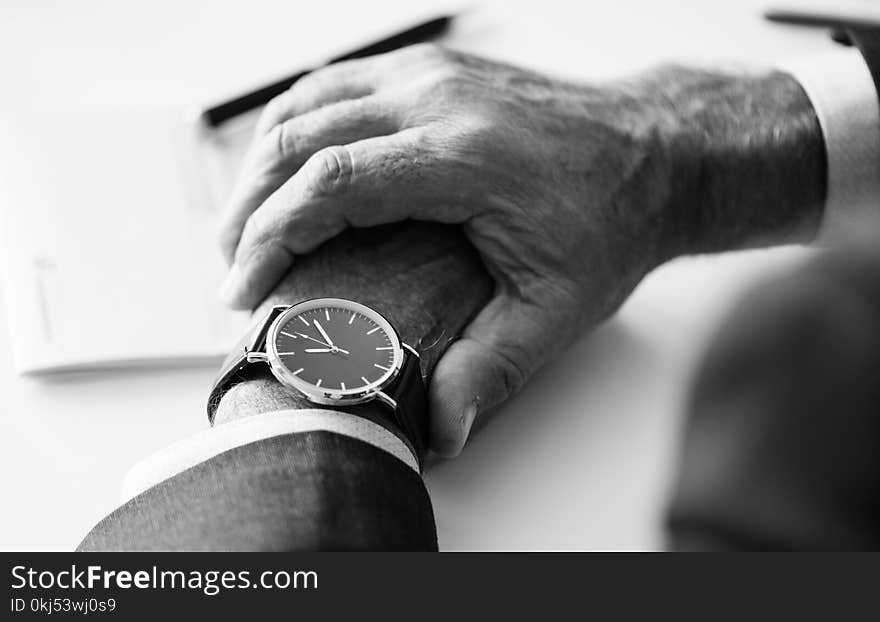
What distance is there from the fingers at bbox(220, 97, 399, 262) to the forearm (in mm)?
325

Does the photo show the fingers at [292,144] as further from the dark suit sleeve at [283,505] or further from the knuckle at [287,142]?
the dark suit sleeve at [283,505]

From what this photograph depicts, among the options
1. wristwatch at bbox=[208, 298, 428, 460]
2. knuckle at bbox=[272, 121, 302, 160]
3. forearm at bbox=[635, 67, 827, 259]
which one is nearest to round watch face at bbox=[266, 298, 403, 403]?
wristwatch at bbox=[208, 298, 428, 460]

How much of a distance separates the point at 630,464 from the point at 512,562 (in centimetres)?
22

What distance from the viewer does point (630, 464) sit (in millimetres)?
1045

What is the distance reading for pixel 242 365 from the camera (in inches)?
36.7

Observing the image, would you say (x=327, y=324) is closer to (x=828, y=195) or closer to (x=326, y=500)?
(x=326, y=500)

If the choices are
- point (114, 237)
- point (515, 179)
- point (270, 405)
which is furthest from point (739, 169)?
point (114, 237)

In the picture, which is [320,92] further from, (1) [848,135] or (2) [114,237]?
(1) [848,135]

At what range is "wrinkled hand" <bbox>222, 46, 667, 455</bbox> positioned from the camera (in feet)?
3.37

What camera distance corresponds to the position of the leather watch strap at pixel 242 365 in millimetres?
933

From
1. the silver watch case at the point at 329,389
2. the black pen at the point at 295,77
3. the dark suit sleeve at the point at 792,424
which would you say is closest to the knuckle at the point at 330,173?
the silver watch case at the point at 329,389

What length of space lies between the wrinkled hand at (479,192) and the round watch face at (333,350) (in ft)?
0.27

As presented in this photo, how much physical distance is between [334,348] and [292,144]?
274 mm

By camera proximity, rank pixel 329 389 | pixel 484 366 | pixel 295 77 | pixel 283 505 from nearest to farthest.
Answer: pixel 283 505 → pixel 329 389 → pixel 484 366 → pixel 295 77
